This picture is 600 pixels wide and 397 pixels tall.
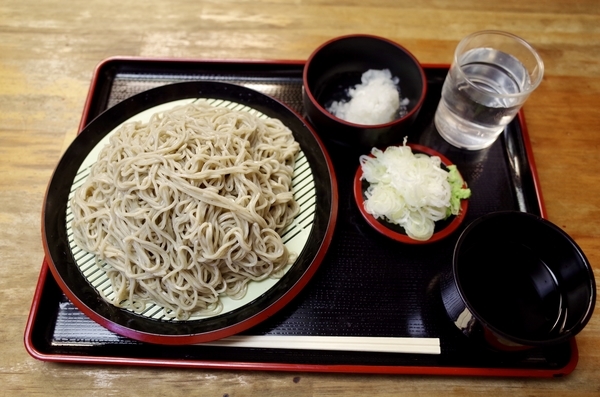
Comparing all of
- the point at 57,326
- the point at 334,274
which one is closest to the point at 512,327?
the point at 334,274

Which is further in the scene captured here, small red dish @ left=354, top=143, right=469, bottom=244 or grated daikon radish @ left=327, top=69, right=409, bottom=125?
grated daikon radish @ left=327, top=69, right=409, bottom=125

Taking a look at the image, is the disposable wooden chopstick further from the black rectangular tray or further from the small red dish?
the small red dish

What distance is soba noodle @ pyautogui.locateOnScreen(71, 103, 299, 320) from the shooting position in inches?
56.2

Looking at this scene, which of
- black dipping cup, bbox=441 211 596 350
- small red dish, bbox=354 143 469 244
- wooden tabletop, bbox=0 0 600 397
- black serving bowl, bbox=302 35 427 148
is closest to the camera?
black dipping cup, bbox=441 211 596 350

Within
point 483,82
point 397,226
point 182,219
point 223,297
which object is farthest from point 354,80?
point 223,297

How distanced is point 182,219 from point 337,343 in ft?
2.26

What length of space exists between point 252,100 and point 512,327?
1330mm

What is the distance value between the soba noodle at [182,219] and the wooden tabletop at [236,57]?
279 millimetres

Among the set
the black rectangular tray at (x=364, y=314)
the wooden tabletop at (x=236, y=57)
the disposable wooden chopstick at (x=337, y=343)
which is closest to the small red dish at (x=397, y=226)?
the black rectangular tray at (x=364, y=314)

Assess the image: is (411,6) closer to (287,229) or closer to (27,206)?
(287,229)

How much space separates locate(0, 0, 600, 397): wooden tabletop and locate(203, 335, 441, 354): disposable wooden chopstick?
0.34 feet

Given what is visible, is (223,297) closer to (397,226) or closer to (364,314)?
(364,314)

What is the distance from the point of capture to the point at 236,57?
7.08ft

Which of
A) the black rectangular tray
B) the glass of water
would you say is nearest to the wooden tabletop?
the black rectangular tray
